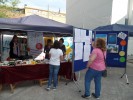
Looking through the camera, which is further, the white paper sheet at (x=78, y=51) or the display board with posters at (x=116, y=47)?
the display board with posters at (x=116, y=47)

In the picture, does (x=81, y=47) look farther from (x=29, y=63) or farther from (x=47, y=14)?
(x=47, y=14)

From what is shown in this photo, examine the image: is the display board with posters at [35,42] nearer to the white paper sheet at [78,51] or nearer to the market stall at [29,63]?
the market stall at [29,63]

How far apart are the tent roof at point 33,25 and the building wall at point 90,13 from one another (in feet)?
32.7

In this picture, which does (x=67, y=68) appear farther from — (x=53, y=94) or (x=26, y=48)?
(x=26, y=48)

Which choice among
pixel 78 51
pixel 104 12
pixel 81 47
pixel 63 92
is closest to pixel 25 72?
pixel 63 92

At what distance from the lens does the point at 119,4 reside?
1647 cm

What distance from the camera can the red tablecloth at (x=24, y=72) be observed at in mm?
5819

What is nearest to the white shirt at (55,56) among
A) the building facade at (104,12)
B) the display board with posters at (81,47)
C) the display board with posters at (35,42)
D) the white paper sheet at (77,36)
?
the display board with posters at (81,47)

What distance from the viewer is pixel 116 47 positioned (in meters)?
7.89

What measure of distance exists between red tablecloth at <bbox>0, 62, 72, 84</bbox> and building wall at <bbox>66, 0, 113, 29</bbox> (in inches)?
419

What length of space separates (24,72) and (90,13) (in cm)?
1494

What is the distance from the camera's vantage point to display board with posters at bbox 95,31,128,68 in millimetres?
7648

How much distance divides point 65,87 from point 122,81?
2.46 metres

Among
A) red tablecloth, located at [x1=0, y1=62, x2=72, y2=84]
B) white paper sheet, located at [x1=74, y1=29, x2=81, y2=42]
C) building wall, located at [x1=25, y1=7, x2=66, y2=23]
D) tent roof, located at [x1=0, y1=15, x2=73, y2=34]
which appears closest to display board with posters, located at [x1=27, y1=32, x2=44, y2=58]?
tent roof, located at [x1=0, y1=15, x2=73, y2=34]
